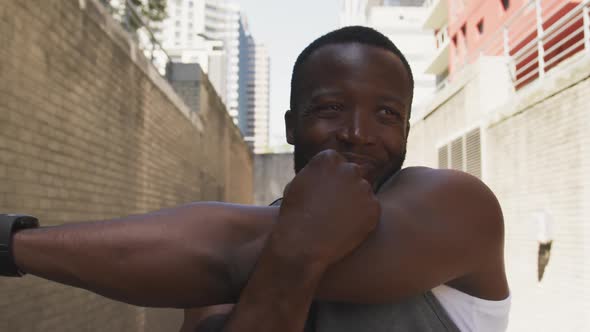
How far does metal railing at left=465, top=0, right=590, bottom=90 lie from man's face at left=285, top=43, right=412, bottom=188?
618cm

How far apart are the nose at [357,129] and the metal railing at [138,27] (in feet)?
20.2

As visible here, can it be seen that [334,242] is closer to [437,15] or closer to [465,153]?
[465,153]

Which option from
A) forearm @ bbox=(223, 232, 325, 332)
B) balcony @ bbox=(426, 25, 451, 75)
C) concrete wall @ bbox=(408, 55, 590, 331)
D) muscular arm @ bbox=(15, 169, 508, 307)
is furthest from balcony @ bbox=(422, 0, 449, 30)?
forearm @ bbox=(223, 232, 325, 332)

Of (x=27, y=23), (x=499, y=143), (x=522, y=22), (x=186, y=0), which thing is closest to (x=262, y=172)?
(x=522, y=22)

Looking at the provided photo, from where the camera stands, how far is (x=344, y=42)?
110cm

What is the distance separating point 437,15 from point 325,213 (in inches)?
1130

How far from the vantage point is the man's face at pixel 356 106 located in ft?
3.43

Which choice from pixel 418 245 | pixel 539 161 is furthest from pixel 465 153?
pixel 418 245

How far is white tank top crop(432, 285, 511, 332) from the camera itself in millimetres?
1038

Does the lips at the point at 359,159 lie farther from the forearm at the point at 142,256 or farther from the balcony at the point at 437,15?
the balcony at the point at 437,15

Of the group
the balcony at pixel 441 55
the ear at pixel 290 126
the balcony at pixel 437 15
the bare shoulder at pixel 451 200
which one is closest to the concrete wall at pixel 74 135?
the ear at pixel 290 126

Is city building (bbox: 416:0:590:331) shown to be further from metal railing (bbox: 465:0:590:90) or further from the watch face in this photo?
the watch face

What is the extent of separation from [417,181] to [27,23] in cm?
420

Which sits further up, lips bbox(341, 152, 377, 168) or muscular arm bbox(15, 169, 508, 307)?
→ lips bbox(341, 152, 377, 168)
